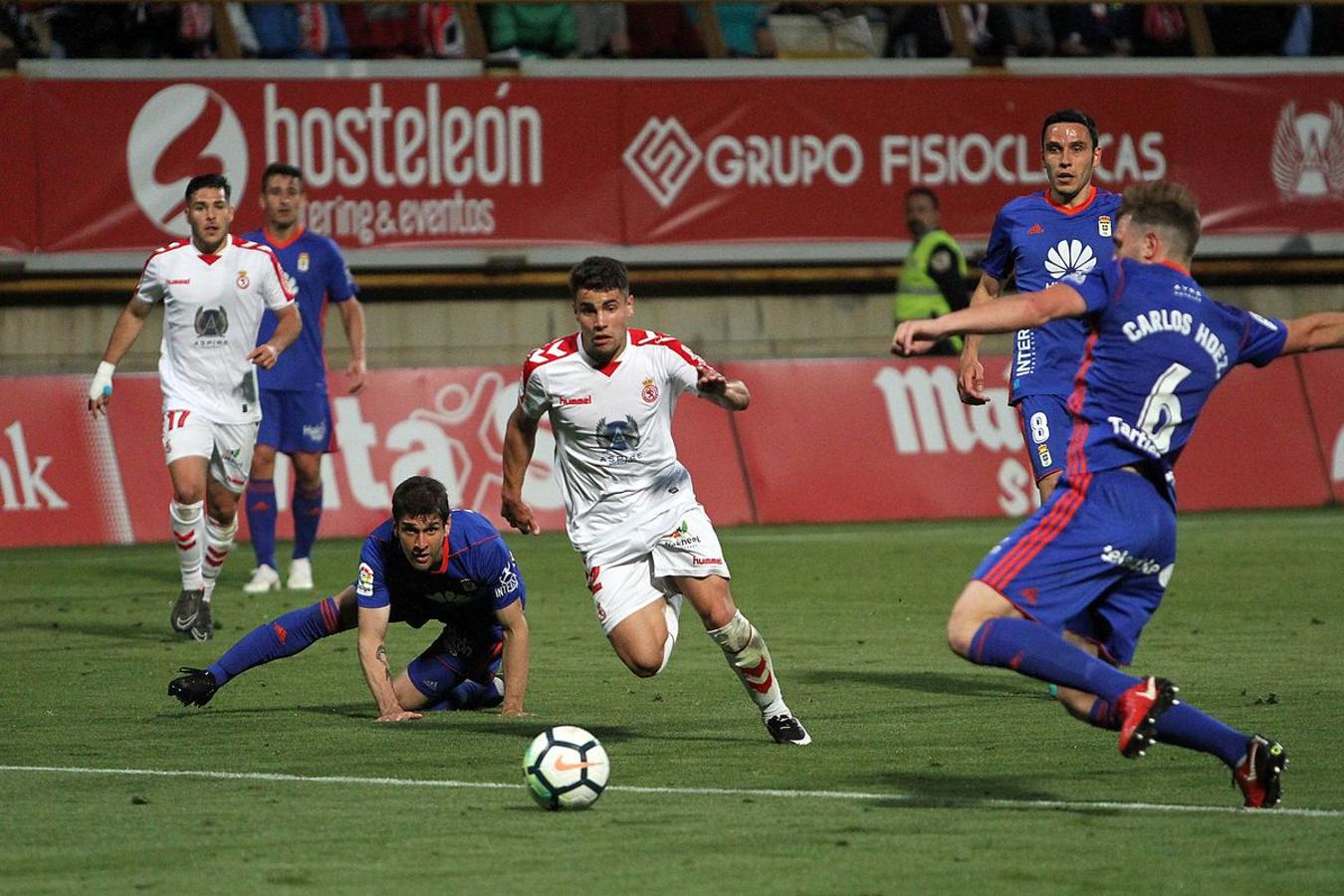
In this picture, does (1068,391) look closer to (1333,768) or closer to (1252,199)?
(1333,768)

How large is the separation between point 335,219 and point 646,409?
1166 cm

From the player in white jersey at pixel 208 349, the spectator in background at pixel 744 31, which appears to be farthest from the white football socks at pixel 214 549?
the spectator in background at pixel 744 31

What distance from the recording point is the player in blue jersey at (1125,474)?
20.5 feet

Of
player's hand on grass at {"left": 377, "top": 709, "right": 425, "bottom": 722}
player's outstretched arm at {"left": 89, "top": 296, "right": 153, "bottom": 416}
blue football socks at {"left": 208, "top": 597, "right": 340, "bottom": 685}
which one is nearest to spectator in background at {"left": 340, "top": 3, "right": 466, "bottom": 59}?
player's outstretched arm at {"left": 89, "top": 296, "right": 153, "bottom": 416}

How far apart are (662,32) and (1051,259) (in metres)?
11.7

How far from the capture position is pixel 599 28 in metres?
20.5

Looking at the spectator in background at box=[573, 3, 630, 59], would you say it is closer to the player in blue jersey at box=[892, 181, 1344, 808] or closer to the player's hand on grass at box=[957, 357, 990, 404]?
the player's hand on grass at box=[957, 357, 990, 404]

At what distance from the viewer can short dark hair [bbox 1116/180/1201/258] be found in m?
6.42

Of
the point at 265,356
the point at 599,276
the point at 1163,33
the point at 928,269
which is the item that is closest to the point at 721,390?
the point at 599,276

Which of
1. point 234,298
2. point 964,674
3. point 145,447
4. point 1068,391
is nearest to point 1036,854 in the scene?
point 1068,391

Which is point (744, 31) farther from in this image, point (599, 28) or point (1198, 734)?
point (1198, 734)

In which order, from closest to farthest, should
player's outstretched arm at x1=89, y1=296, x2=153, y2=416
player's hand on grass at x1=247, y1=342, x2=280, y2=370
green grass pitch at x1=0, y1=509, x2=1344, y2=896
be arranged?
green grass pitch at x1=0, y1=509, x2=1344, y2=896 → player's hand on grass at x1=247, y1=342, x2=280, y2=370 → player's outstretched arm at x1=89, y1=296, x2=153, y2=416

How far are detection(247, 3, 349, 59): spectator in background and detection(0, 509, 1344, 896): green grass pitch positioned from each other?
303 inches

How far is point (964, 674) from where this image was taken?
1006cm
